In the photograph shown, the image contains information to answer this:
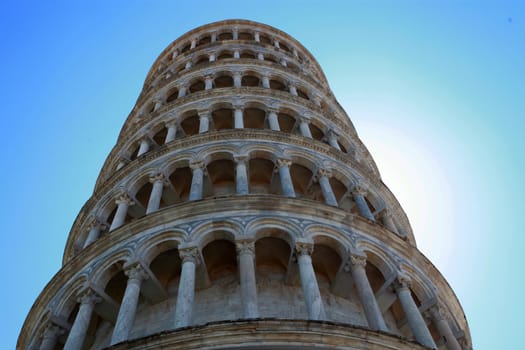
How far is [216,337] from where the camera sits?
1062cm

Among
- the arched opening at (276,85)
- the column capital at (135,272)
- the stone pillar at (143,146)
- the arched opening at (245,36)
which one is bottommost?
the column capital at (135,272)

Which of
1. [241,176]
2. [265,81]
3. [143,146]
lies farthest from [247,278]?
[265,81]

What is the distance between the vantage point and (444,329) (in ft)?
48.0

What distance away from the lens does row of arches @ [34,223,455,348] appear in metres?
14.1

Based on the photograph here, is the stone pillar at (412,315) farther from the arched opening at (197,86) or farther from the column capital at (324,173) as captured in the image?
the arched opening at (197,86)

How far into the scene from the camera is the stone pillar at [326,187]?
56.1ft

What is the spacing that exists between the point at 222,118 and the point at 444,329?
12080mm

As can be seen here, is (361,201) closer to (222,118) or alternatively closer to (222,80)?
(222,118)

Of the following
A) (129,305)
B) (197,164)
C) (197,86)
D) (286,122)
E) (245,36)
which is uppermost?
(245,36)

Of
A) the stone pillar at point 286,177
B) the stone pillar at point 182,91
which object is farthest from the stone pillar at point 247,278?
the stone pillar at point 182,91

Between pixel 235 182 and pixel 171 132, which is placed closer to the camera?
pixel 235 182

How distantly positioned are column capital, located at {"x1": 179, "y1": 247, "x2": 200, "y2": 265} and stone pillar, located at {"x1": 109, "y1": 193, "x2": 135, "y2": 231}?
370 centimetres

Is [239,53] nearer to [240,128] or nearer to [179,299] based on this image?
[240,128]

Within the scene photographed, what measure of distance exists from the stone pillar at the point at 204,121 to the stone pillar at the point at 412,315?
913 cm
